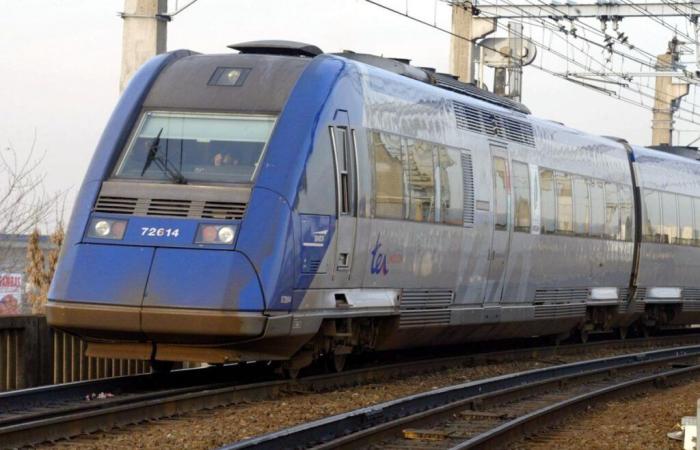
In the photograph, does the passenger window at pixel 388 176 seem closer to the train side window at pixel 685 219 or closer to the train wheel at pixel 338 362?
the train wheel at pixel 338 362

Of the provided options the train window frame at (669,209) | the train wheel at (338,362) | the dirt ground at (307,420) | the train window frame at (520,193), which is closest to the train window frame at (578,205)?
the train window frame at (520,193)

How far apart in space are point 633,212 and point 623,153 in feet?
3.19

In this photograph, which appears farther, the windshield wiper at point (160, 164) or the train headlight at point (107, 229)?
the windshield wiper at point (160, 164)

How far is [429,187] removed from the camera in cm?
1499

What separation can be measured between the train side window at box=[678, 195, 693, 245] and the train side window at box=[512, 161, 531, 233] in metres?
7.51

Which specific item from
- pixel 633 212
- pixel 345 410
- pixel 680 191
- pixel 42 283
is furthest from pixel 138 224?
pixel 680 191

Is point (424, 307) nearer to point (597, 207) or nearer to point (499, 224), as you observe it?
point (499, 224)

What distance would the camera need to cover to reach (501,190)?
56.0 ft

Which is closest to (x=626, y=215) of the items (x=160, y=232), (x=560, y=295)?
(x=560, y=295)

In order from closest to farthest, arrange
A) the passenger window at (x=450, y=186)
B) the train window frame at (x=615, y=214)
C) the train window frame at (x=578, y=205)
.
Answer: the passenger window at (x=450, y=186) → the train window frame at (x=578, y=205) → the train window frame at (x=615, y=214)

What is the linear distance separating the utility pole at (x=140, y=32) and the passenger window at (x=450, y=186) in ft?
11.0

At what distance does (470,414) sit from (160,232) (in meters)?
3.08

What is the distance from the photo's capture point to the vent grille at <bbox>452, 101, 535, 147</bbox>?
53.5 ft

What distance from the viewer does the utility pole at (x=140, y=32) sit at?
14.7m
